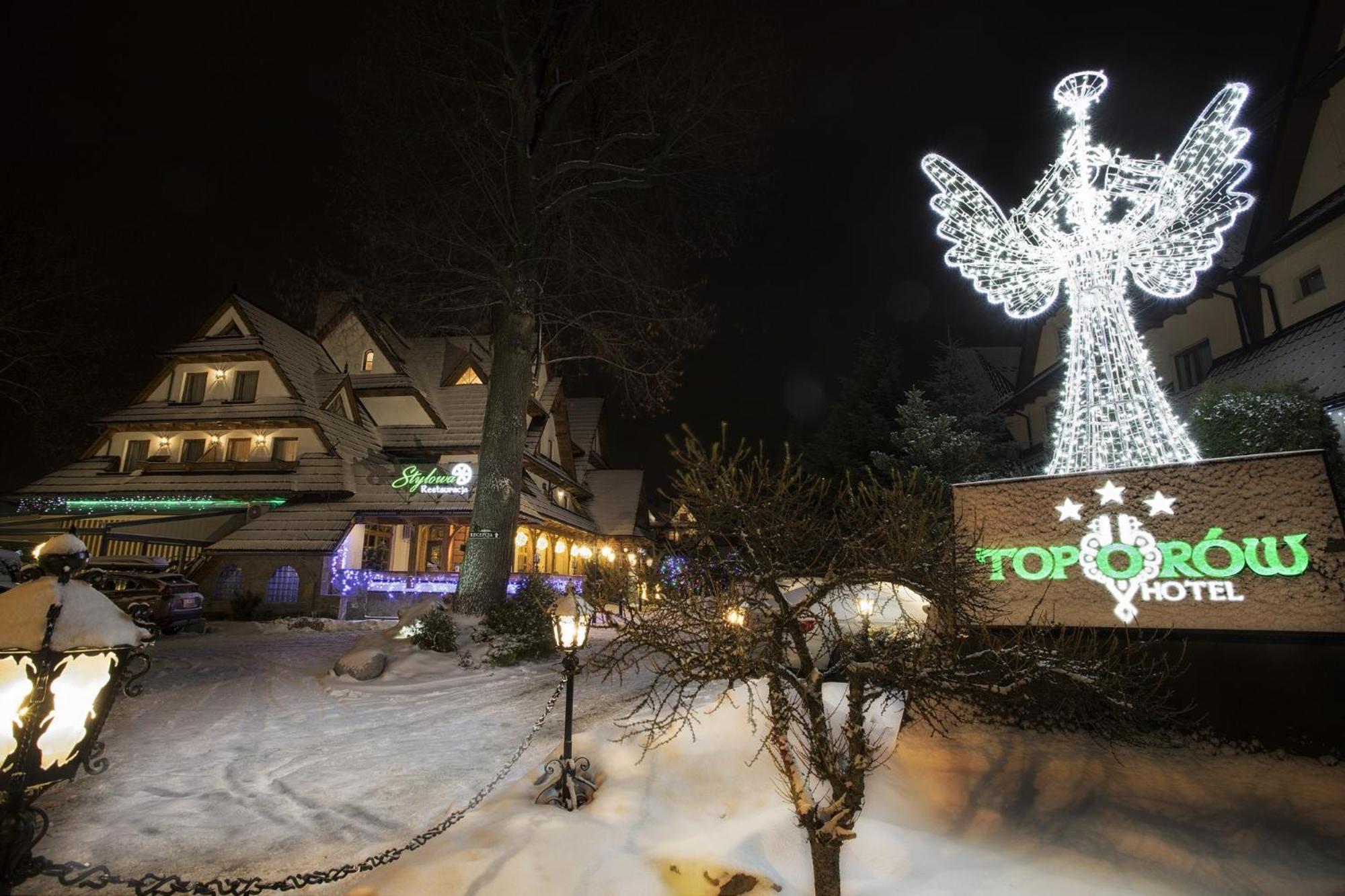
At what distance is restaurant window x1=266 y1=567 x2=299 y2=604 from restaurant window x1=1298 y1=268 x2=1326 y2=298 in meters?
25.7

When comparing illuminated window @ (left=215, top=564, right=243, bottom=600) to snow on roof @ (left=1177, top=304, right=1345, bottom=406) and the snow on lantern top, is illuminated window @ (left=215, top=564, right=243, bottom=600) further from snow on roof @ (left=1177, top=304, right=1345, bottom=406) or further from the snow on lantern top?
snow on roof @ (left=1177, top=304, right=1345, bottom=406)

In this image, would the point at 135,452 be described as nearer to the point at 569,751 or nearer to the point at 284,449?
the point at 284,449

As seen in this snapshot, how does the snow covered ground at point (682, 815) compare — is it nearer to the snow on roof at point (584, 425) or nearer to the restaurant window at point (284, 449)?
the restaurant window at point (284, 449)

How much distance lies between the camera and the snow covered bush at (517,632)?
11539 millimetres

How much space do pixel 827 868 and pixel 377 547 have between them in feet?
69.7

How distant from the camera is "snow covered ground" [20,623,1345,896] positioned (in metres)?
4.62

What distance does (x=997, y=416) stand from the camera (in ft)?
66.7

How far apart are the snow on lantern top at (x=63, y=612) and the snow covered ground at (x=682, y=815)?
8.97 ft

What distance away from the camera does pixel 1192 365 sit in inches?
635

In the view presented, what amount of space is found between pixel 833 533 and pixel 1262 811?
4.75 metres

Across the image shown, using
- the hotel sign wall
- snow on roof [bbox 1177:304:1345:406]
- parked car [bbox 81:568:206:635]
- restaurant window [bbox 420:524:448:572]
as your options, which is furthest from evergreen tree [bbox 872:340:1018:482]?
parked car [bbox 81:568:206:635]

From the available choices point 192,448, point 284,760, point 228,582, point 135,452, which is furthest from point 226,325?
point 284,760

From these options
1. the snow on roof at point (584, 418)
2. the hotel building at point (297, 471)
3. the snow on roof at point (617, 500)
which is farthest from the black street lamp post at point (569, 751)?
the snow on roof at point (584, 418)

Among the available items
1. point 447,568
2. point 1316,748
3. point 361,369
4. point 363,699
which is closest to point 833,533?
point 1316,748
